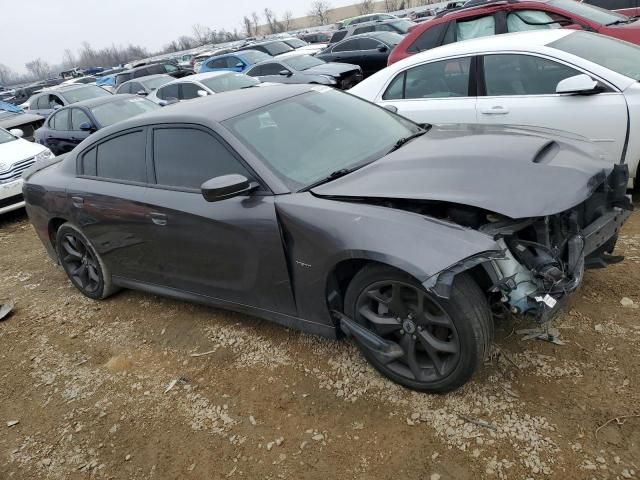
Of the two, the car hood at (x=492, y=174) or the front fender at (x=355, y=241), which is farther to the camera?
the car hood at (x=492, y=174)

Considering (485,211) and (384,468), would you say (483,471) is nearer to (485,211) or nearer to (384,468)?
(384,468)

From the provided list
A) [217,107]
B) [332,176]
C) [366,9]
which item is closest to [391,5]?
[366,9]

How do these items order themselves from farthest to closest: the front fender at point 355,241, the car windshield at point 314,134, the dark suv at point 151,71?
1. the dark suv at point 151,71
2. the car windshield at point 314,134
3. the front fender at point 355,241

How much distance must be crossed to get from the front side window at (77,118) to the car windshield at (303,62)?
19.0ft

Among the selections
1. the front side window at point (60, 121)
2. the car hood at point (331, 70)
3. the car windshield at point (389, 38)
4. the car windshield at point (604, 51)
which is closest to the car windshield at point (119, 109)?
the front side window at point (60, 121)

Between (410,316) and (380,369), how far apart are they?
0.41 m

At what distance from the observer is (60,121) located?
952cm

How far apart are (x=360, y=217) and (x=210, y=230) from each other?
1061 millimetres

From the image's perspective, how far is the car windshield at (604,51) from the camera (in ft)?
14.3

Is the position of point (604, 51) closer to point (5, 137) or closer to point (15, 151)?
point (15, 151)

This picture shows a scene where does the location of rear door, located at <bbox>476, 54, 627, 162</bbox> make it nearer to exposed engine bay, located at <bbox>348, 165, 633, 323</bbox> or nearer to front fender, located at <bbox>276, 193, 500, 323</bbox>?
exposed engine bay, located at <bbox>348, 165, 633, 323</bbox>

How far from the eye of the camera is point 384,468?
2.32 meters

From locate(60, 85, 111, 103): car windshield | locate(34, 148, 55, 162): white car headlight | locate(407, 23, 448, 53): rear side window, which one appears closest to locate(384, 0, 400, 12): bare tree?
locate(60, 85, 111, 103): car windshield

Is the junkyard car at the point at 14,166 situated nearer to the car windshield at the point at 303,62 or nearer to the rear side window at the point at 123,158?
the rear side window at the point at 123,158
